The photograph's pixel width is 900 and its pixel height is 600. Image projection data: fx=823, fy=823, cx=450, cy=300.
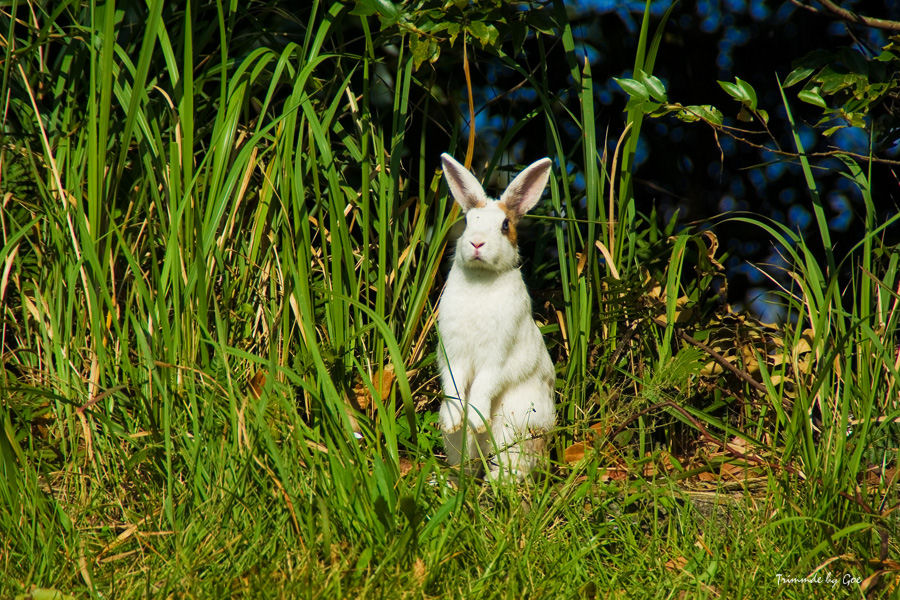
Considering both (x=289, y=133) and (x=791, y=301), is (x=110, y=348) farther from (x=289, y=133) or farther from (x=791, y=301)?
(x=791, y=301)

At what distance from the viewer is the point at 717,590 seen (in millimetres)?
2381

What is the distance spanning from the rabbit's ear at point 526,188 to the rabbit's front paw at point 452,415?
800mm

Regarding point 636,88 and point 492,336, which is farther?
point 492,336

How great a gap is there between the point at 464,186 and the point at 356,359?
33.6 inches

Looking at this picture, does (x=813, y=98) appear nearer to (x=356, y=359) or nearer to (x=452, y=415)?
(x=452, y=415)

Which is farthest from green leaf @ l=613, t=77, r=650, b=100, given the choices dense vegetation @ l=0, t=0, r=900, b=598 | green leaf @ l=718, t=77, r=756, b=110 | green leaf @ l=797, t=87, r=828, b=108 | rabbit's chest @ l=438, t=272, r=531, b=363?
rabbit's chest @ l=438, t=272, r=531, b=363

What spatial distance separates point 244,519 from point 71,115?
199cm

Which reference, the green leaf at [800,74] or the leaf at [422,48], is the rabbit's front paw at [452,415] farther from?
the green leaf at [800,74]

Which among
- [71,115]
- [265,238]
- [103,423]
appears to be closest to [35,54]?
[71,115]

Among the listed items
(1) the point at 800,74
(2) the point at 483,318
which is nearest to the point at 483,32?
(2) the point at 483,318

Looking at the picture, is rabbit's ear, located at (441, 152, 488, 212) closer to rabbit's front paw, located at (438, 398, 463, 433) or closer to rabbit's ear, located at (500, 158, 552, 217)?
rabbit's ear, located at (500, 158, 552, 217)

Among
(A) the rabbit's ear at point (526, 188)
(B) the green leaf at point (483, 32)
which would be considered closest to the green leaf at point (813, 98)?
(A) the rabbit's ear at point (526, 188)

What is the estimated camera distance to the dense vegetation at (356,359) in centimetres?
239

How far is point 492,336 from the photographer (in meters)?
3.14
